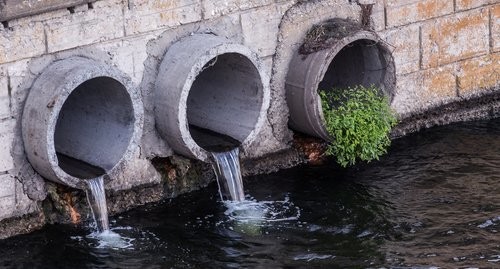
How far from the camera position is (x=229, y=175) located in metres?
13.4

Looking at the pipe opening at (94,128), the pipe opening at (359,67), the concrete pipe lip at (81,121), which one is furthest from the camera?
the pipe opening at (359,67)

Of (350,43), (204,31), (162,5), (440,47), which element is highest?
(162,5)

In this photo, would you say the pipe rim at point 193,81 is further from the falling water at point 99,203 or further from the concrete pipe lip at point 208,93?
the falling water at point 99,203

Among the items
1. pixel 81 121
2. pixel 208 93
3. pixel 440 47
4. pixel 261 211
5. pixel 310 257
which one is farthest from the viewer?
pixel 440 47

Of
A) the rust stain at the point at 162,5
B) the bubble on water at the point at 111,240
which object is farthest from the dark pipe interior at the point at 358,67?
the bubble on water at the point at 111,240

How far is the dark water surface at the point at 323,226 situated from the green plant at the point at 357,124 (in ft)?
0.70

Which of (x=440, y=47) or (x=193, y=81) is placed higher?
(x=440, y=47)

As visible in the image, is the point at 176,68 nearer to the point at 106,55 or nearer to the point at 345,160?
the point at 106,55

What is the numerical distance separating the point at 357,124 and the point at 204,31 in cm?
219

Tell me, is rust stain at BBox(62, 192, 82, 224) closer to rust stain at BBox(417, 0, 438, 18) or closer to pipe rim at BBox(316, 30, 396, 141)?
pipe rim at BBox(316, 30, 396, 141)

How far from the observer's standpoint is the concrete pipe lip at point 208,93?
Result: 12828 mm

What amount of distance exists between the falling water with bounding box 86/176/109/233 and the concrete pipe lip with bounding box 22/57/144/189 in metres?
0.14

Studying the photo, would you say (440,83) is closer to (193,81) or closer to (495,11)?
(495,11)

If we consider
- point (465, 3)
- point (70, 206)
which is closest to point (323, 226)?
point (70, 206)
